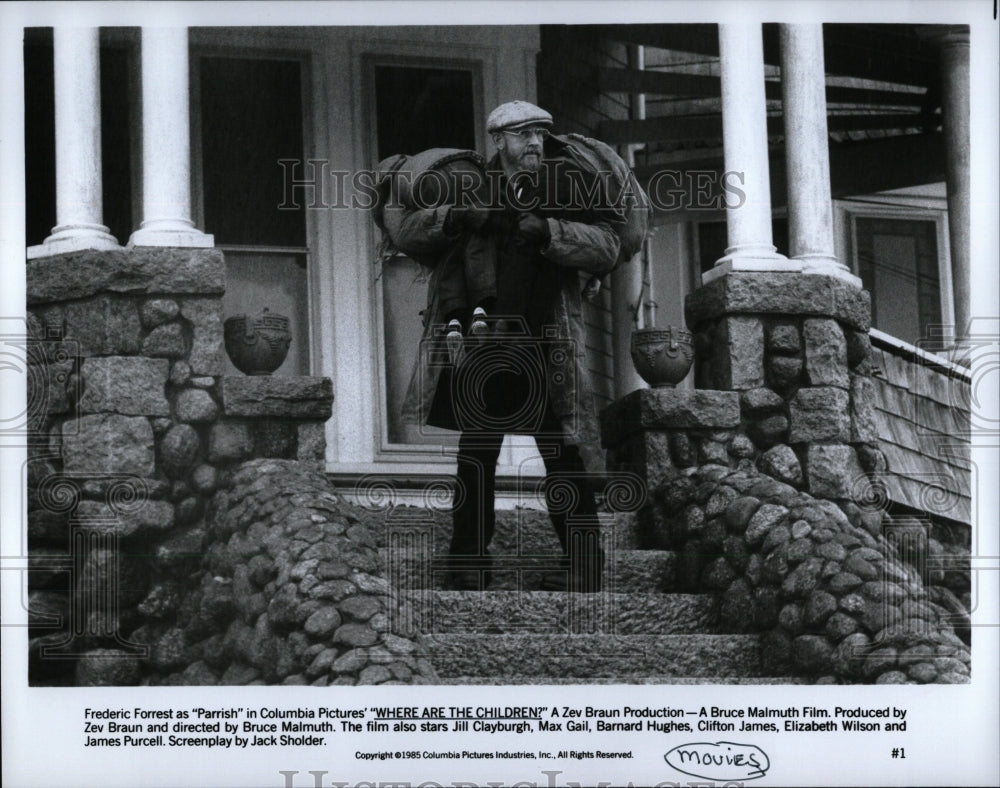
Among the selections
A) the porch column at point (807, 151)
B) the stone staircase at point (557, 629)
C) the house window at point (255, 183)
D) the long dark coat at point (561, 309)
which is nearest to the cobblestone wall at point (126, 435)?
the long dark coat at point (561, 309)

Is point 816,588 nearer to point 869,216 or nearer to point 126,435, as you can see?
point 126,435

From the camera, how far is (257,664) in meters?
7.80

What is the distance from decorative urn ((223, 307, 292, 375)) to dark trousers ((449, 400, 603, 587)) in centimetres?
83

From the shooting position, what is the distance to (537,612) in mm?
8125

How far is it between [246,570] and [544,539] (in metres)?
1.25

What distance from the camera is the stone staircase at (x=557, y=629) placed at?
795 centimetres

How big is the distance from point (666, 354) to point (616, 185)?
0.77 metres

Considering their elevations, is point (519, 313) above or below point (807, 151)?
below

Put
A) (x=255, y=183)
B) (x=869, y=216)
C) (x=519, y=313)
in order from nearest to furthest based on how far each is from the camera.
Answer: (x=519, y=313) < (x=255, y=183) < (x=869, y=216)

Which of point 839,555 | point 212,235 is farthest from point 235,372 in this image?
point 839,555

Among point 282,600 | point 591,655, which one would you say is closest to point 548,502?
point 591,655

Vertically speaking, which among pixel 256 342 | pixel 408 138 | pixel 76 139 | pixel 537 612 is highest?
pixel 408 138

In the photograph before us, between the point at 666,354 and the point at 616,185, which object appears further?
the point at 666,354

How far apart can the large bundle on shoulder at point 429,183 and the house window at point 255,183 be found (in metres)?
0.63
